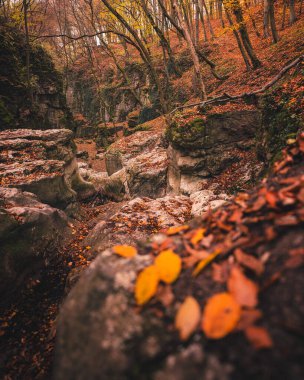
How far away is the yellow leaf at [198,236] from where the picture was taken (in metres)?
1.36

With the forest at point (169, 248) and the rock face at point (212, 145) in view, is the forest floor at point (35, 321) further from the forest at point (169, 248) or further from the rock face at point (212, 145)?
the rock face at point (212, 145)

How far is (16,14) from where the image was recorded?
11.0m

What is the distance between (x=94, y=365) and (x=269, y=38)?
19.1 meters

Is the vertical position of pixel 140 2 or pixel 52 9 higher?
pixel 52 9

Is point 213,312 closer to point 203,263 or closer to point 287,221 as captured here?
point 203,263

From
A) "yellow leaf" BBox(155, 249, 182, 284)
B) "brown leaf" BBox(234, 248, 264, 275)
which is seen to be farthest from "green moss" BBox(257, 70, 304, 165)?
"yellow leaf" BBox(155, 249, 182, 284)

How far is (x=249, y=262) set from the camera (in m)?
1.02

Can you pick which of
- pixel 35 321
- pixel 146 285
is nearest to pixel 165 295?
pixel 146 285

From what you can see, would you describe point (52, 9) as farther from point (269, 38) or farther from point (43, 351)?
point (43, 351)

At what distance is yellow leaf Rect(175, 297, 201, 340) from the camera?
2.84 ft

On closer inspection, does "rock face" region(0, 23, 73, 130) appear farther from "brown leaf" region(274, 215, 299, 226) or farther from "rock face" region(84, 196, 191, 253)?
"brown leaf" region(274, 215, 299, 226)

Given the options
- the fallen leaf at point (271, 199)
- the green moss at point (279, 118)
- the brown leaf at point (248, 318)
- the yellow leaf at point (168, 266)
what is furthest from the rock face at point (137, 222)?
the brown leaf at point (248, 318)

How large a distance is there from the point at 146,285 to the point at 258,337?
0.49 m

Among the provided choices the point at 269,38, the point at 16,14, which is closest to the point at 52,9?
the point at 16,14
